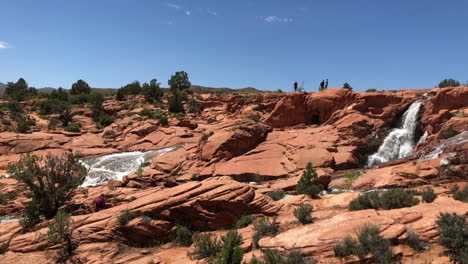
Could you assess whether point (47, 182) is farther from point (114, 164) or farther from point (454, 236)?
point (454, 236)

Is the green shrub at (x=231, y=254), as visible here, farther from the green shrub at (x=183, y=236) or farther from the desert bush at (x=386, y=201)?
the desert bush at (x=386, y=201)

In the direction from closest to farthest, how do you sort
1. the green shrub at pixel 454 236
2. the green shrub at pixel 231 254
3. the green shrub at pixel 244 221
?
1. the green shrub at pixel 454 236
2. the green shrub at pixel 231 254
3. the green shrub at pixel 244 221

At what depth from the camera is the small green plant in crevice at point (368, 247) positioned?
264 inches

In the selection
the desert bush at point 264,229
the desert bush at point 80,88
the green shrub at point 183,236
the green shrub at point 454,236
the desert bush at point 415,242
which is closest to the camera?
the green shrub at point 454,236

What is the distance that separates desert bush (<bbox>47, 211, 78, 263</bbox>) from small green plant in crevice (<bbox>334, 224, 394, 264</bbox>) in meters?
8.06

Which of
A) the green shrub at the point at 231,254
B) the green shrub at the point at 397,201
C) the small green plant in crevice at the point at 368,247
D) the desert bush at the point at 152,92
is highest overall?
the desert bush at the point at 152,92

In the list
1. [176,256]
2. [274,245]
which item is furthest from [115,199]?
[274,245]

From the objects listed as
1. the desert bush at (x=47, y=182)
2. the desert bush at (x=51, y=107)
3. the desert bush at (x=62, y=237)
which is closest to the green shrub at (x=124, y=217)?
the desert bush at (x=62, y=237)

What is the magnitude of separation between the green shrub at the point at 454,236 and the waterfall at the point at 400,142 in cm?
1576

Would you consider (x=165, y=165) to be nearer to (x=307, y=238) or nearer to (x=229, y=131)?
(x=229, y=131)

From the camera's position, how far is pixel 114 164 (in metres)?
24.5

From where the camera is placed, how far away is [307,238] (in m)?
7.94

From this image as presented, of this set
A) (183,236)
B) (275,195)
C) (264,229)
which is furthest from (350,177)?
(183,236)

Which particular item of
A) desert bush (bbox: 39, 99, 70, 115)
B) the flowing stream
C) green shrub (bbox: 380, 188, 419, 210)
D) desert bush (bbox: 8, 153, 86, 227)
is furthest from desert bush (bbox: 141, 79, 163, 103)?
green shrub (bbox: 380, 188, 419, 210)
